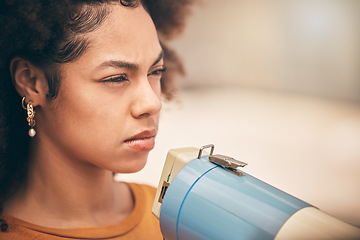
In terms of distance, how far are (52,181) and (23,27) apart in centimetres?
40

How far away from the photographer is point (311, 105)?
1.54 metres

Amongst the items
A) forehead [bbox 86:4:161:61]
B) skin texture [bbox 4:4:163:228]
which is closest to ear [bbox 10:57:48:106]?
skin texture [bbox 4:4:163:228]

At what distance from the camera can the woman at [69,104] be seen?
760mm

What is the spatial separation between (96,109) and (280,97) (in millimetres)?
1065

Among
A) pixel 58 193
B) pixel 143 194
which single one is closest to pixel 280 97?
pixel 143 194

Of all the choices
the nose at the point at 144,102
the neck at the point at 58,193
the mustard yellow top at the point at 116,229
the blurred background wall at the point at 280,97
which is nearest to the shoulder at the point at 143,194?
the mustard yellow top at the point at 116,229

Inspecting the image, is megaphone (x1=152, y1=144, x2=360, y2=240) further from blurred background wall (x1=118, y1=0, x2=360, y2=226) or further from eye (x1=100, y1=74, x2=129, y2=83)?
blurred background wall (x1=118, y1=0, x2=360, y2=226)

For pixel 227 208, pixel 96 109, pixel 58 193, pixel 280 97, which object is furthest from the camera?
pixel 280 97

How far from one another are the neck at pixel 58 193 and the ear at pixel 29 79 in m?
0.15

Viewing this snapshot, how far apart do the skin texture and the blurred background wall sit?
25.2 inches

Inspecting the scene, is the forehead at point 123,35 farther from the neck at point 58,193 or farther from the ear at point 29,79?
the neck at point 58,193

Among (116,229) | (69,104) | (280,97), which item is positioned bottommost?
(116,229)

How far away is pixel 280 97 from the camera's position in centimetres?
160

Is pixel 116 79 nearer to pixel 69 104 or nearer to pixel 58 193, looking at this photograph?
pixel 69 104
